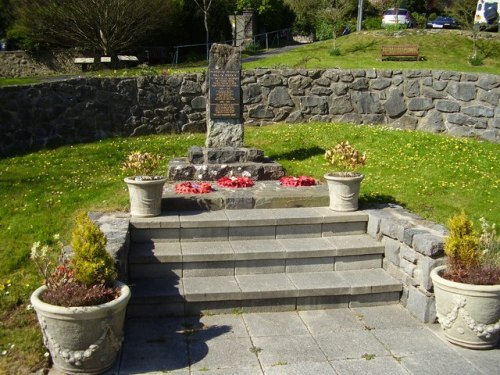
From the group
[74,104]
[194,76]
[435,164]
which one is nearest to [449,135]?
[435,164]

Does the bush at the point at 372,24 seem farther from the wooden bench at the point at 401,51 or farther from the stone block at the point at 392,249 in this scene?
the stone block at the point at 392,249

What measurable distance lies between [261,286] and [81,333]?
6.44 ft

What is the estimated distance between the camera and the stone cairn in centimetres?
828

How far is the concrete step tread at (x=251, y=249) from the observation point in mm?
5676

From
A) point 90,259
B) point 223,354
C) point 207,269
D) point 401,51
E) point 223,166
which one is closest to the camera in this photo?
point 90,259

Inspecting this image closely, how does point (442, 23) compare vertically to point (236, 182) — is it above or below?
above

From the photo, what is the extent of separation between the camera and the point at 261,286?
5.46 m

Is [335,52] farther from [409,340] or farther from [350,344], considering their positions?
[350,344]

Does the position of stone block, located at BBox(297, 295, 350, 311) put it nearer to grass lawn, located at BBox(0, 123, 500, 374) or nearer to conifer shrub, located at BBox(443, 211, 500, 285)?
conifer shrub, located at BBox(443, 211, 500, 285)

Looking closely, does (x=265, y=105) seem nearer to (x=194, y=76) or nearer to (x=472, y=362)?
(x=194, y=76)

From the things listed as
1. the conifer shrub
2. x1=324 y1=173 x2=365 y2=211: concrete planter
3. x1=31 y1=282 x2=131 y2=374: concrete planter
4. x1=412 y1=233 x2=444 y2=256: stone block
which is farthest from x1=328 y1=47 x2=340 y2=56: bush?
x1=31 y1=282 x2=131 y2=374: concrete planter

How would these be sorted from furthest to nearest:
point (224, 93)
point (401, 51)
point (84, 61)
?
point (84, 61) < point (401, 51) < point (224, 93)

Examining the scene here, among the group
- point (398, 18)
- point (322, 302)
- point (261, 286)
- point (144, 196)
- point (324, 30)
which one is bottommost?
point (322, 302)

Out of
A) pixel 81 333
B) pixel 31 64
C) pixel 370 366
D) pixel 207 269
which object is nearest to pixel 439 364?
pixel 370 366
